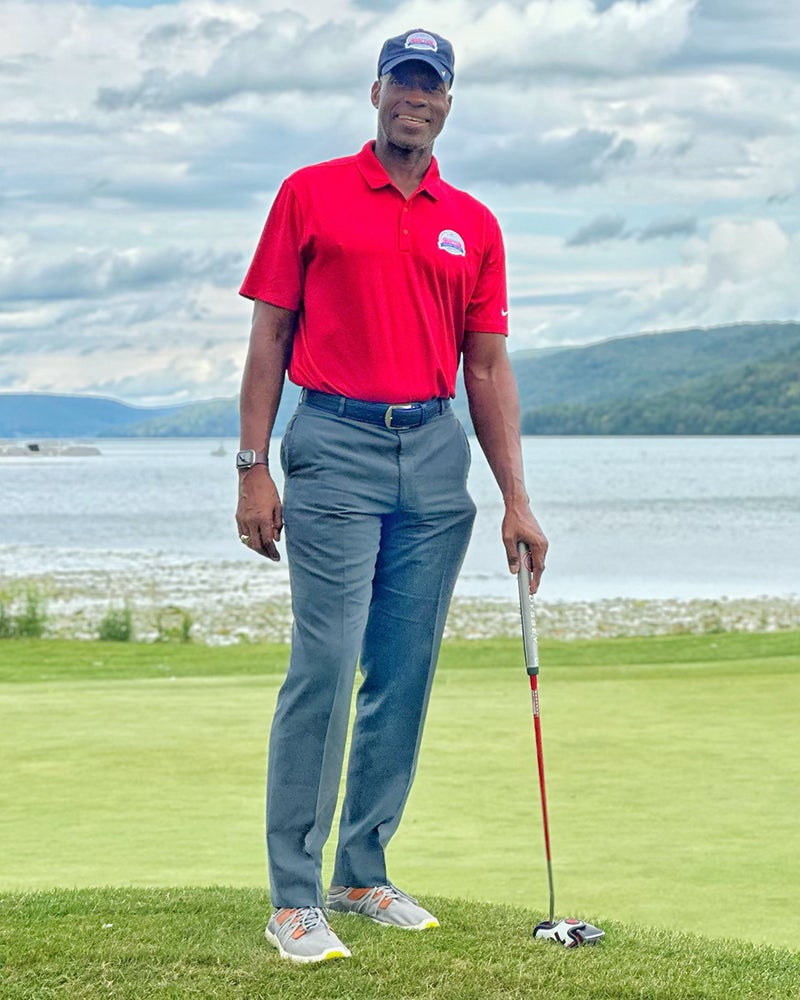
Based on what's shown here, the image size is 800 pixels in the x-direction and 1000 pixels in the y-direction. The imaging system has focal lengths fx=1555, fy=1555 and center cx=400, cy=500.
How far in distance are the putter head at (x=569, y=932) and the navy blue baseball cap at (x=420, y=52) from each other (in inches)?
82.6

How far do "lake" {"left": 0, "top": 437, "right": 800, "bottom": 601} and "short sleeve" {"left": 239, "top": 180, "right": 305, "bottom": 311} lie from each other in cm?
2142

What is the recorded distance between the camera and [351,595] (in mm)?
3834

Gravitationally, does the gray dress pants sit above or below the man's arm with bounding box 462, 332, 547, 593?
below

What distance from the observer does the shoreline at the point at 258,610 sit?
771 inches

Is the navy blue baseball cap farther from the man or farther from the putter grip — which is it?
the putter grip

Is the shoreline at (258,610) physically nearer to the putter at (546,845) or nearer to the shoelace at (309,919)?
the putter at (546,845)

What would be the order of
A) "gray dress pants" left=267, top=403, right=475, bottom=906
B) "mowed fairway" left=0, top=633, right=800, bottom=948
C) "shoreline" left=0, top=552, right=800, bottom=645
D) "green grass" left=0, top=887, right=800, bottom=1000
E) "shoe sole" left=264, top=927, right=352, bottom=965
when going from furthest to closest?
"shoreline" left=0, top=552, right=800, bottom=645 → "mowed fairway" left=0, top=633, right=800, bottom=948 → "gray dress pants" left=267, top=403, right=475, bottom=906 → "shoe sole" left=264, top=927, right=352, bottom=965 → "green grass" left=0, top=887, right=800, bottom=1000

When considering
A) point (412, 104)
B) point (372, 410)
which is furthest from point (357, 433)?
point (412, 104)

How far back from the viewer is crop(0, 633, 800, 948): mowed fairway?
188 inches

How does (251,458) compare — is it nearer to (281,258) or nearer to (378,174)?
(281,258)

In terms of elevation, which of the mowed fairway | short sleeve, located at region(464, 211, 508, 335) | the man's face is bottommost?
the mowed fairway

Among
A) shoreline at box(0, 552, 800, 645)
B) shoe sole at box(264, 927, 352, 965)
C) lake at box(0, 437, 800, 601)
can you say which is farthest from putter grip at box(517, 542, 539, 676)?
lake at box(0, 437, 800, 601)

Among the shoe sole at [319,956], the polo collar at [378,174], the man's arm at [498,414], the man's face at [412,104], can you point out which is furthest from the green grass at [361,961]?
the man's face at [412,104]

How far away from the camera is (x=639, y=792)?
6.05 m
